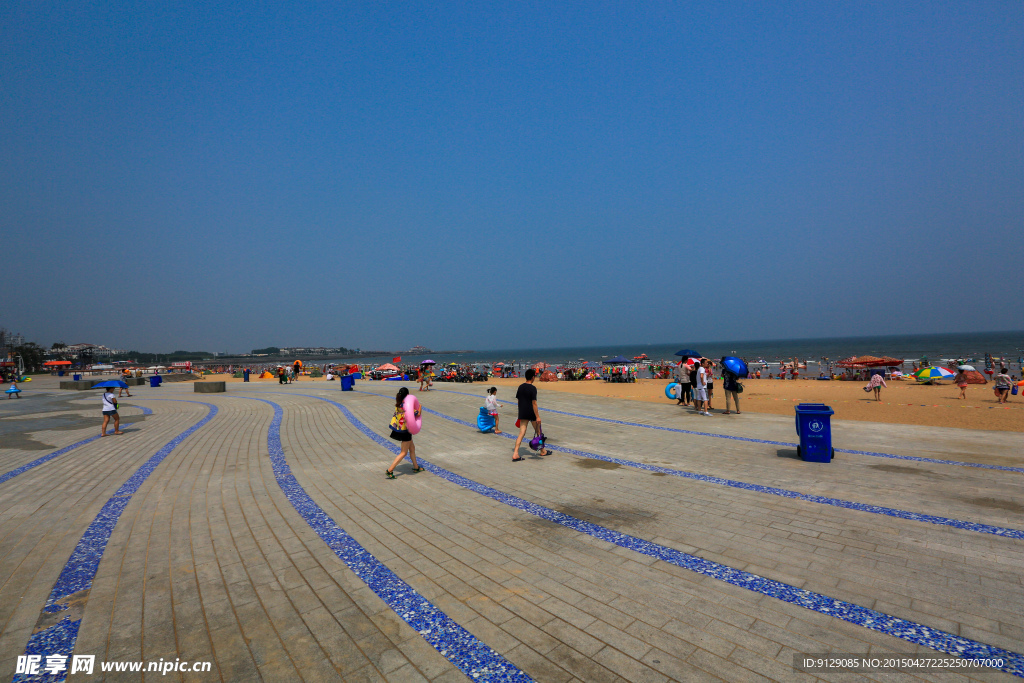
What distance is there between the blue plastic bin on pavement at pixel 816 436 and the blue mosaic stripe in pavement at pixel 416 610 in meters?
7.10

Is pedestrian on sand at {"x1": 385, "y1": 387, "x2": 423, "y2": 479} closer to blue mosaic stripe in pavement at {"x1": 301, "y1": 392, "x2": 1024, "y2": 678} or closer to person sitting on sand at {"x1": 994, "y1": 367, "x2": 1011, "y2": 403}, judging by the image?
blue mosaic stripe in pavement at {"x1": 301, "y1": 392, "x2": 1024, "y2": 678}

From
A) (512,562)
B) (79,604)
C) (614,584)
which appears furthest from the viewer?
(512,562)

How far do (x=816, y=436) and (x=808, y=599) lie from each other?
5.11 m

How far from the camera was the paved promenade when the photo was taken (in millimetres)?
2871

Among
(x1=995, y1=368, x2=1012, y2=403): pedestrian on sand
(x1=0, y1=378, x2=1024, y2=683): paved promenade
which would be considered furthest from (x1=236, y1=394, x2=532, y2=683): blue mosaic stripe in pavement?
(x1=995, y1=368, x2=1012, y2=403): pedestrian on sand

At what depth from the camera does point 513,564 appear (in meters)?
4.08

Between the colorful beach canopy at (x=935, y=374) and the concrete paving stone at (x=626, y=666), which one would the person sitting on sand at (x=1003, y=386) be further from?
the concrete paving stone at (x=626, y=666)

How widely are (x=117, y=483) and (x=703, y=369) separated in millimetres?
13695

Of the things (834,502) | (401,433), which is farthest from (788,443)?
(401,433)

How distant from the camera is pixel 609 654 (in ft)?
9.29

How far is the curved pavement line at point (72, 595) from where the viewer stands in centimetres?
292

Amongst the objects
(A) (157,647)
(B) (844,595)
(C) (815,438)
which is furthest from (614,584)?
(C) (815,438)

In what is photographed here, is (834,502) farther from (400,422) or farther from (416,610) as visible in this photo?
(400,422)

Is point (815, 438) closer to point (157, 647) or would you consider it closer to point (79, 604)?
point (157, 647)
